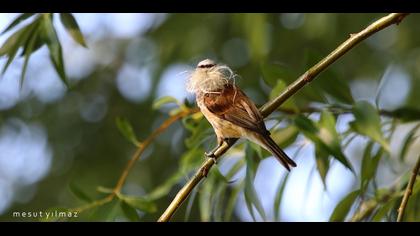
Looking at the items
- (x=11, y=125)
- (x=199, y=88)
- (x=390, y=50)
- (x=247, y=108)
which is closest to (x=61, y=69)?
(x=199, y=88)

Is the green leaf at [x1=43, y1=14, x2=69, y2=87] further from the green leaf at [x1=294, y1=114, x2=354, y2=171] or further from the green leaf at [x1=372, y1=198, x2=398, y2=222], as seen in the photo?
the green leaf at [x1=372, y1=198, x2=398, y2=222]

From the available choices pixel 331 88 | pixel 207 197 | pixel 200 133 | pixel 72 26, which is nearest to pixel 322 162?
pixel 331 88

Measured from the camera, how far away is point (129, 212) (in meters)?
2.92

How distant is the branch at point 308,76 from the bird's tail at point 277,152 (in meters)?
0.26

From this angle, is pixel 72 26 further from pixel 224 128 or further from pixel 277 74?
pixel 277 74

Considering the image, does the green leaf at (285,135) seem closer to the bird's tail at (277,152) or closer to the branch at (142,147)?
the branch at (142,147)

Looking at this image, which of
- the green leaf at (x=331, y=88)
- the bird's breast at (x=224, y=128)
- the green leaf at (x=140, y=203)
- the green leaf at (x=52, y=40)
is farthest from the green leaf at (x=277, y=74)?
the green leaf at (x=52, y=40)

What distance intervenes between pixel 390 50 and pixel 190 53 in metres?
1.77

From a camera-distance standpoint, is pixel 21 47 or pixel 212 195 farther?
pixel 212 195

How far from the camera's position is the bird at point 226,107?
2604 millimetres

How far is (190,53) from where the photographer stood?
6.32m

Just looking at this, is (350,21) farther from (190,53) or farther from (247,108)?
(247,108)

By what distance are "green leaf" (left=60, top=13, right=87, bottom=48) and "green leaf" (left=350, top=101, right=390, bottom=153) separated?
3.44 feet

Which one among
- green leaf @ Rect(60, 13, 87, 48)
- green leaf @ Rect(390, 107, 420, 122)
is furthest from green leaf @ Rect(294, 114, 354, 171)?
green leaf @ Rect(60, 13, 87, 48)
